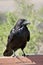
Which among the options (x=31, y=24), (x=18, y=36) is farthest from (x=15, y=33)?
(x=31, y=24)

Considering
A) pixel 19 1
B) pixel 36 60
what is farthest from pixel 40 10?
pixel 36 60

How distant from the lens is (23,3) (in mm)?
6676

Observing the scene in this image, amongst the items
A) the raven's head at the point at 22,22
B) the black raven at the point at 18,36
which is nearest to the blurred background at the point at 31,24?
the black raven at the point at 18,36

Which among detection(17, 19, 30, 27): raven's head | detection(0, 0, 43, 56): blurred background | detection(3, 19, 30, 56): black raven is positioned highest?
detection(0, 0, 43, 56): blurred background

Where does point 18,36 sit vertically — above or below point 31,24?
below

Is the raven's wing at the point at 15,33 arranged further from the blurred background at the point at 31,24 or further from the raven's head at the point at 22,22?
the blurred background at the point at 31,24

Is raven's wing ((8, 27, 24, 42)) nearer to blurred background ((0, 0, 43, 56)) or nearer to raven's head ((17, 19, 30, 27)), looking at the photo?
raven's head ((17, 19, 30, 27))

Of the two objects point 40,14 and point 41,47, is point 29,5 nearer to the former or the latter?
point 40,14

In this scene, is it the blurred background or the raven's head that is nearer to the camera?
the raven's head

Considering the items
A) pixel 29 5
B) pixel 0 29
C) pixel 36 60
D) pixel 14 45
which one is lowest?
pixel 36 60

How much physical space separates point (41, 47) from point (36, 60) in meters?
3.42

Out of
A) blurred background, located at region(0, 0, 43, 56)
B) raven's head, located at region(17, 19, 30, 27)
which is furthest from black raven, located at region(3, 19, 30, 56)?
blurred background, located at region(0, 0, 43, 56)

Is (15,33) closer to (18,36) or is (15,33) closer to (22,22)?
(18,36)

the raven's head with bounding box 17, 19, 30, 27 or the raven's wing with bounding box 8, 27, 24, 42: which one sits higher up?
the raven's head with bounding box 17, 19, 30, 27
